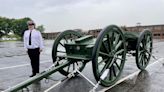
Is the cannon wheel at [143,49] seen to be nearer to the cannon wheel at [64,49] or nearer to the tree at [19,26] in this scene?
the cannon wheel at [64,49]

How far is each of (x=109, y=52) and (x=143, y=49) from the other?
2.58m

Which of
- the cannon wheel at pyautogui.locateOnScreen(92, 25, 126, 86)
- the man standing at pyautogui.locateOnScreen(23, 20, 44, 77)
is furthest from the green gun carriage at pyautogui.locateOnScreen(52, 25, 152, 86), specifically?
the man standing at pyautogui.locateOnScreen(23, 20, 44, 77)

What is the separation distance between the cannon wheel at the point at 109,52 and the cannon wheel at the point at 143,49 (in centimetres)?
117

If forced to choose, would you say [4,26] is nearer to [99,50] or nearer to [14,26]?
[14,26]

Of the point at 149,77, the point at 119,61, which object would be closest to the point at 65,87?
the point at 119,61

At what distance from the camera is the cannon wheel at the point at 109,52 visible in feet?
18.0

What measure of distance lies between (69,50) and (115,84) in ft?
5.16

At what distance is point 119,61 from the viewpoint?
7.12m

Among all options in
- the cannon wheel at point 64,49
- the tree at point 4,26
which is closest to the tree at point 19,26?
the tree at point 4,26

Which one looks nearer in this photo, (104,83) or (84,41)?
(104,83)

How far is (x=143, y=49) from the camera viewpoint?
321 inches

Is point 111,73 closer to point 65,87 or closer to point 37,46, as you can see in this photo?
point 65,87

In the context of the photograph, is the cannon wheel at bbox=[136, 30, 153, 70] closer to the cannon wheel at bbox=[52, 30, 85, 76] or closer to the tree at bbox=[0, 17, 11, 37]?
the cannon wheel at bbox=[52, 30, 85, 76]

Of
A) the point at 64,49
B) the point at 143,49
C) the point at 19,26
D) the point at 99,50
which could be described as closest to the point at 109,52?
the point at 99,50
